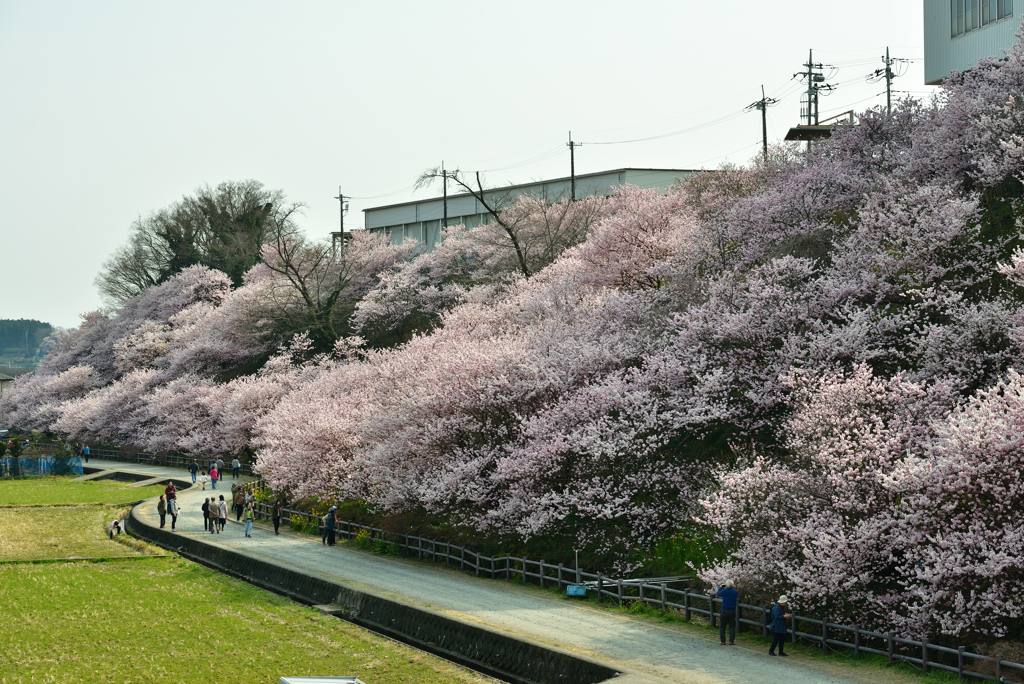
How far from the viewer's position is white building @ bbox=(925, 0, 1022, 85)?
31734mm

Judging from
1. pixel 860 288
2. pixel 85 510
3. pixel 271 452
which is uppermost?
pixel 860 288

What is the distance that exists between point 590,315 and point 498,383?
587cm

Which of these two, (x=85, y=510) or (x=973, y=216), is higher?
(x=973, y=216)

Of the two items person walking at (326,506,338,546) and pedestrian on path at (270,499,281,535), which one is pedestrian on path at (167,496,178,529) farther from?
person walking at (326,506,338,546)

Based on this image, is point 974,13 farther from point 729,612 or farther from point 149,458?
point 149,458

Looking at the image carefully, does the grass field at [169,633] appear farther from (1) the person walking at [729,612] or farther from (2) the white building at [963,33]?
(2) the white building at [963,33]

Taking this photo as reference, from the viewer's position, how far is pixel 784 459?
20.6 meters

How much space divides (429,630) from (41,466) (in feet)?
155

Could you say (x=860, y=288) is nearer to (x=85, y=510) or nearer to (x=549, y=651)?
(x=549, y=651)

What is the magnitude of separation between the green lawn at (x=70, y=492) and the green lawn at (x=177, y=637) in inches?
762

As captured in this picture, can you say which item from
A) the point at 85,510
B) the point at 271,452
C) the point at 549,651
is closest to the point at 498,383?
the point at 549,651

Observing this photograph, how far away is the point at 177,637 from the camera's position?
18.6 metres

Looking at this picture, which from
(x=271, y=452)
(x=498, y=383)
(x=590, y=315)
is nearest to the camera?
(x=498, y=383)

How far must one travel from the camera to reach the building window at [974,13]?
1250 inches
